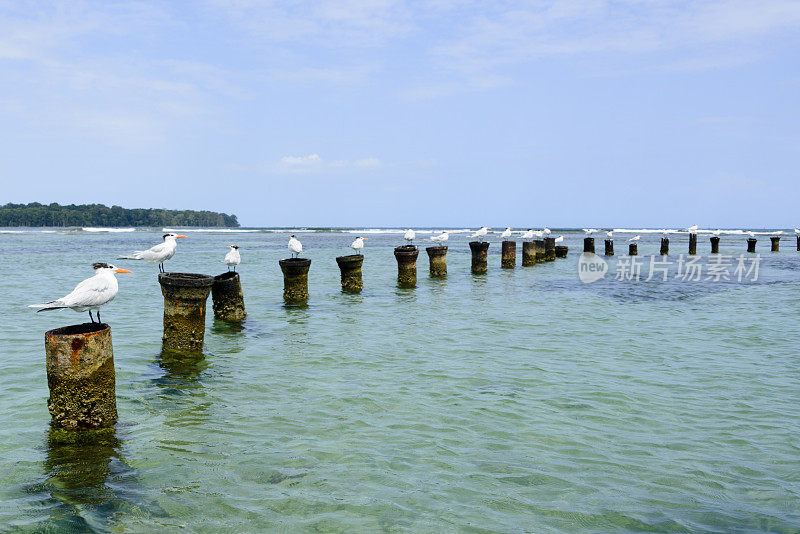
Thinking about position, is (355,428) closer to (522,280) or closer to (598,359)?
(598,359)

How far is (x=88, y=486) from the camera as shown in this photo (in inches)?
177

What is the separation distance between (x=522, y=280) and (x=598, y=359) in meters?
12.6

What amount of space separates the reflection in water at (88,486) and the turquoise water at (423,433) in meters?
0.02

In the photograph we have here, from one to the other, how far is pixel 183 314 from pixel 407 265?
10.6 m

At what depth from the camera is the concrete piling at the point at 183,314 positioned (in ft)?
28.6

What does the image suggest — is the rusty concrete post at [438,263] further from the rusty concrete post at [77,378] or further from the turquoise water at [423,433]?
the rusty concrete post at [77,378]

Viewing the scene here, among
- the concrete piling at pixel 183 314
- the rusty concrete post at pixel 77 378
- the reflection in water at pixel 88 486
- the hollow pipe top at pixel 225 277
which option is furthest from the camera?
the hollow pipe top at pixel 225 277

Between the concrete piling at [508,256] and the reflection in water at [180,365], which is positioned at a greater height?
the concrete piling at [508,256]

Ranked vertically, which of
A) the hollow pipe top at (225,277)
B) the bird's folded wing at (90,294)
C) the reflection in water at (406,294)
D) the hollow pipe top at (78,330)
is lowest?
the reflection in water at (406,294)

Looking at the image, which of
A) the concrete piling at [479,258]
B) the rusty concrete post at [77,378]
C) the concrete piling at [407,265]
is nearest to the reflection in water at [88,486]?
the rusty concrete post at [77,378]

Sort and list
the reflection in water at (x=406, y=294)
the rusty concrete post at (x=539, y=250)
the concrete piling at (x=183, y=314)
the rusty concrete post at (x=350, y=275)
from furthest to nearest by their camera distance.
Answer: the rusty concrete post at (x=539, y=250)
the rusty concrete post at (x=350, y=275)
the reflection in water at (x=406, y=294)
the concrete piling at (x=183, y=314)

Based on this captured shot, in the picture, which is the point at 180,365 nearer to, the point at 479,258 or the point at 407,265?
the point at 407,265

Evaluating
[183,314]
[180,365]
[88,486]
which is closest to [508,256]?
[183,314]

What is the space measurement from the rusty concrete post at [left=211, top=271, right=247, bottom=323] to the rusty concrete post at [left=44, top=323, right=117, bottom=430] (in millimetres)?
6248
